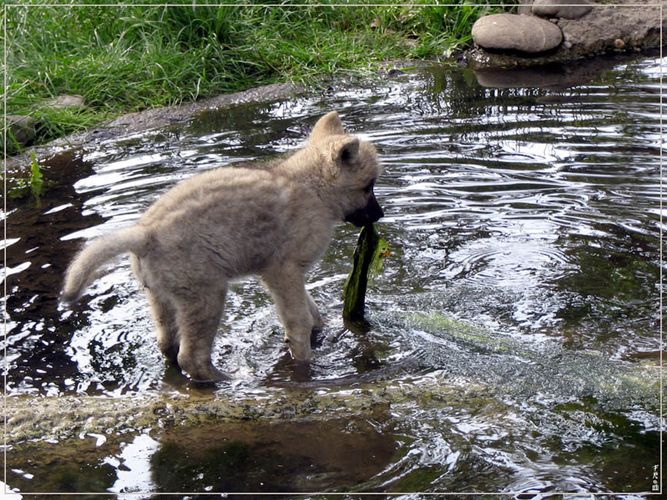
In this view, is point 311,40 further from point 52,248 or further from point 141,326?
point 141,326

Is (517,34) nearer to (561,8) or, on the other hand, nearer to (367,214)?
(561,8)

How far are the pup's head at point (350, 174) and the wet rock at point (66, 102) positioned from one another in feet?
17.6

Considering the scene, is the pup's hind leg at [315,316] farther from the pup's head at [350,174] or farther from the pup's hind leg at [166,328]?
the pup's hind leg at [166,328]

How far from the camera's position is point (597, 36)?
42.2 feet

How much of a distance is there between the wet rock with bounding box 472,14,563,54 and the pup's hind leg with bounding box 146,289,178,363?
7800 mm

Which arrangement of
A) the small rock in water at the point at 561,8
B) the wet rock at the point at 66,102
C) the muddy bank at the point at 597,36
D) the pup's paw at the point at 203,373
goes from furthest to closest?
1. the small rock in water at the point at 561,8
2. the muddy bank at the point at 597,36
3. the wet rock at the point at 66,102
4. the pup's paw at the point at 203,373

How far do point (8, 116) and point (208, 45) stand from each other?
254cm

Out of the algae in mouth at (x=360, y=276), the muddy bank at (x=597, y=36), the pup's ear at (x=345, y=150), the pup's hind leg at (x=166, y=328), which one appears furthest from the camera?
the muddy bank at (x=597, y=36)

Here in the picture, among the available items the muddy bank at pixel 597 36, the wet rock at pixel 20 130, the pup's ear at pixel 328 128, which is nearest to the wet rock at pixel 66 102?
the wet rock at pixel 20 130

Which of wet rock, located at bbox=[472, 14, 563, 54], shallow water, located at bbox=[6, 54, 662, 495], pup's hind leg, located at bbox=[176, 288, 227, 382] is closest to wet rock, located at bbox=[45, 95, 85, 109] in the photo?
shallow water, located at bbox=[6, 54, 662, 495]

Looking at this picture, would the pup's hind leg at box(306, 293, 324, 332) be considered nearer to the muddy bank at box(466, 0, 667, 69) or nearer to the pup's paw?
the pup's paw

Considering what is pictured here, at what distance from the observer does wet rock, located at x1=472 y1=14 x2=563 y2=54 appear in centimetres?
1248

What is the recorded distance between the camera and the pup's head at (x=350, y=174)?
623 cm

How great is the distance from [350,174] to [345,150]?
0.65 feet
